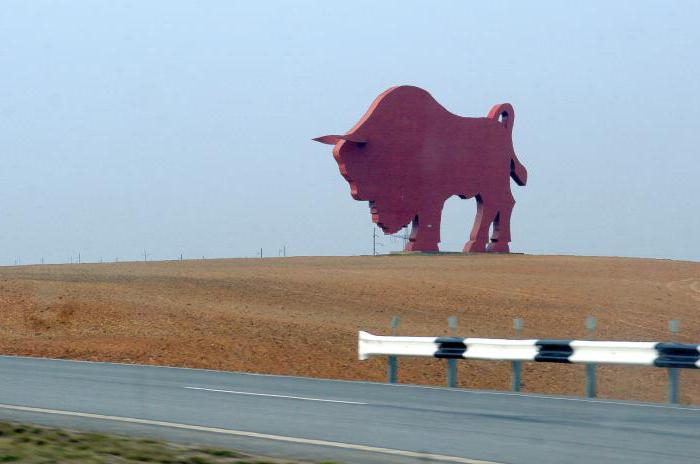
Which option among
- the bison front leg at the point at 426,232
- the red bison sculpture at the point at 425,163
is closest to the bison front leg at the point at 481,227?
the red bison sculpture at the point at 425,163

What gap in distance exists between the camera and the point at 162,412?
466 inches

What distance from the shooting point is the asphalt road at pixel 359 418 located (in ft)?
30.8

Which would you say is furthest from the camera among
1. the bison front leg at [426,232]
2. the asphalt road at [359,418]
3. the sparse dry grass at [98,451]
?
the bison front leg at [426,232]

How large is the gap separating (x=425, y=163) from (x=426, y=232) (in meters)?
3.33

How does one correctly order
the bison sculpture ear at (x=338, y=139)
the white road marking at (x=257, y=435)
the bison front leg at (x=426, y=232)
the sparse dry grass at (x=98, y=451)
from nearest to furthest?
the sparse dry grass at (x=98, y=451)
the white road marking at (x=257, y=435)
the bison sculpture ear at (x=338, y=139)
the bison front leg at (x=426, y=232)

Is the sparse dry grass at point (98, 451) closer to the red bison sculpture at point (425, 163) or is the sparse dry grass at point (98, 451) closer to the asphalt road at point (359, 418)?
the asphalt road at point (359, 418)

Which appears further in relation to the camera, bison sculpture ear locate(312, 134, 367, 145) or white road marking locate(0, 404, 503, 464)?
bison sculpture ear locate(312, 134, 367, 145)

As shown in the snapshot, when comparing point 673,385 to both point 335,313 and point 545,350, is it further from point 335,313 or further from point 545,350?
point 335,313

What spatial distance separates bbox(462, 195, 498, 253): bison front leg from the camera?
52559mm

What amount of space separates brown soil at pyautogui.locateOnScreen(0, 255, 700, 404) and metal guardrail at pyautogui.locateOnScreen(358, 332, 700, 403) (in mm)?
4516

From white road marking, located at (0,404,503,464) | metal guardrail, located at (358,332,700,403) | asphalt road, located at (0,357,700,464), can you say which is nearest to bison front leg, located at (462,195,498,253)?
metal guardrail, located at (358,332,700,403)

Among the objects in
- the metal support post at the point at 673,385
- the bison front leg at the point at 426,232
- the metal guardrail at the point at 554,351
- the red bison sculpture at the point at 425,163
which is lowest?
the metal support post at the point at 673,385

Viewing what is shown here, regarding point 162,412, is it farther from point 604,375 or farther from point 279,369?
point 604,375

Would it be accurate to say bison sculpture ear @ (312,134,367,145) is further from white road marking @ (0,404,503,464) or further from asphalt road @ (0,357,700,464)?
white road marking @ (0,404,503,464)
